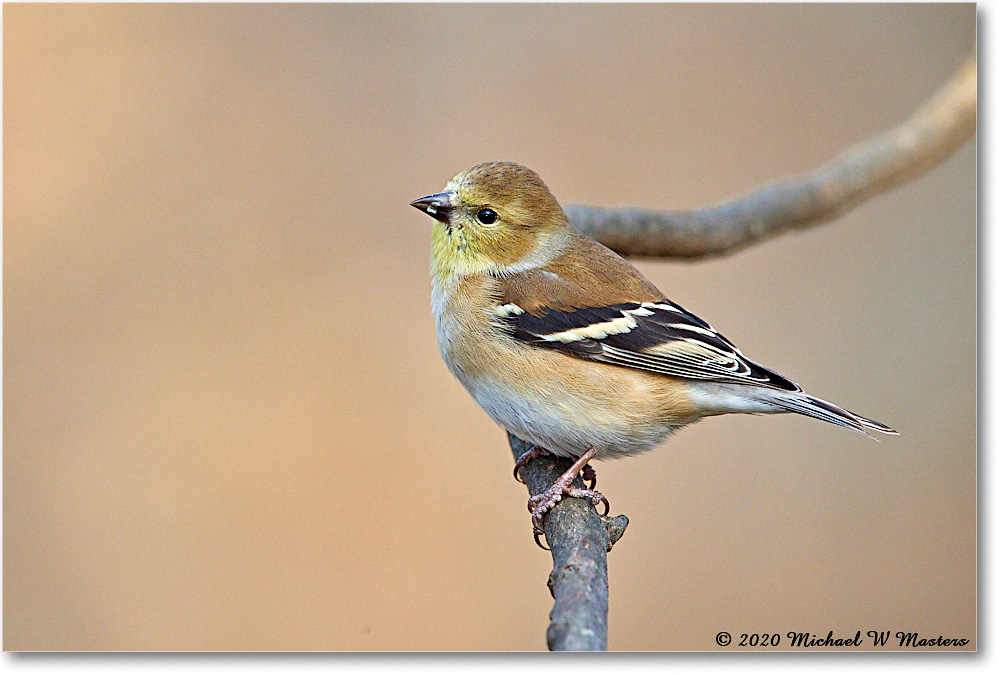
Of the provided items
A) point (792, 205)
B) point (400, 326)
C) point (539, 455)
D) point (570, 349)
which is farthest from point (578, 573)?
point (400, 326)

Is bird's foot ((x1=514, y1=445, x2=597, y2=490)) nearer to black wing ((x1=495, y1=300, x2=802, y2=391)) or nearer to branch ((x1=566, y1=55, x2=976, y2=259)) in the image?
black wing ((x1=495, y1=300, x2=802, y2=391))

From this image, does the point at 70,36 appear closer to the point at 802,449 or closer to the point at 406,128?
the point at 406,128

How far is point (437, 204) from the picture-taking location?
235cm

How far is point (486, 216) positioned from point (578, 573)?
3.83 ft

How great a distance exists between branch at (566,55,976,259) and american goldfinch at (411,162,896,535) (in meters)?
0.40

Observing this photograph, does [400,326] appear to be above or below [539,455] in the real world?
above

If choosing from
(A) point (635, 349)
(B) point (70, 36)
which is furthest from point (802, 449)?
(B) point (70, 36)

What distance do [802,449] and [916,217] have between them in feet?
3.45

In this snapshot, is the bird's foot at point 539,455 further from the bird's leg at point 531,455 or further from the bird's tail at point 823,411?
the bird's tail at point 823,411

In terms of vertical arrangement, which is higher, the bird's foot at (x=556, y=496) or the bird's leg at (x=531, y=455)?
the bird's leg at (x=531, y=455)

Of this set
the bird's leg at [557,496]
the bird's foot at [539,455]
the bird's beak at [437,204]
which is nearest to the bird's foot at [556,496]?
the bird's leg at [557,496]

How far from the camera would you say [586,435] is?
2139 millimetres

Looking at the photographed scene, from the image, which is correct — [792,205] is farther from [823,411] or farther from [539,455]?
[539,455]

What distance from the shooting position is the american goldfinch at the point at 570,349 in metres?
2.09
